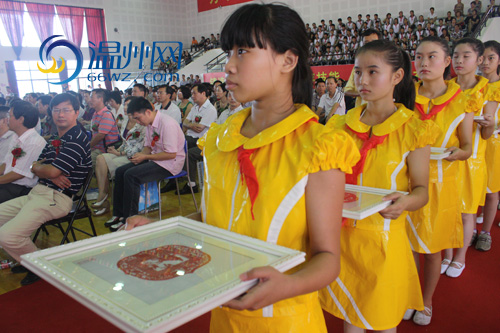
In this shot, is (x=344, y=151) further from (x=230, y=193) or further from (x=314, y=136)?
(x=230, y=193)

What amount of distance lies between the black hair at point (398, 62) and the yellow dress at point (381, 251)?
0.55 feet

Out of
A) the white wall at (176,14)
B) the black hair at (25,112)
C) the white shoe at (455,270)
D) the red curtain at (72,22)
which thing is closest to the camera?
the white shoe at (455,270)

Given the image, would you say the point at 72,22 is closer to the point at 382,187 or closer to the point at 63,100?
the point at 63,100

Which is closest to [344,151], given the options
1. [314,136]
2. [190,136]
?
[314,136]

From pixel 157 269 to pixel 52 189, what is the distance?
2.55 meters

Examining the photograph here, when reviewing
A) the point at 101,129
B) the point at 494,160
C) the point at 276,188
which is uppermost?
the point at 276,188

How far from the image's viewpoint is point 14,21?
1573 centimetres

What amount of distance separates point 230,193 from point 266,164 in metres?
0.12

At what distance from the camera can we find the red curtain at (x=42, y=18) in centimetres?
1622

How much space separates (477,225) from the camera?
3.61 m

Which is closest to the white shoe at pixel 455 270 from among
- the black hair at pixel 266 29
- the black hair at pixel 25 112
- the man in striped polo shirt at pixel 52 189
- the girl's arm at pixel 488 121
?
the girl's arm at pixel 488 121

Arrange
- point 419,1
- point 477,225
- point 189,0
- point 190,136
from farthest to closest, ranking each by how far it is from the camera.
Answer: point 189,0 → point 419,1 → point 190,136 → point 477,225

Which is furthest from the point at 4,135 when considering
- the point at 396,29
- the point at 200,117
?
the point at 396,29

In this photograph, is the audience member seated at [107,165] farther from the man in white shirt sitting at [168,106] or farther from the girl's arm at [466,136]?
the girl's arm at [466,136]
